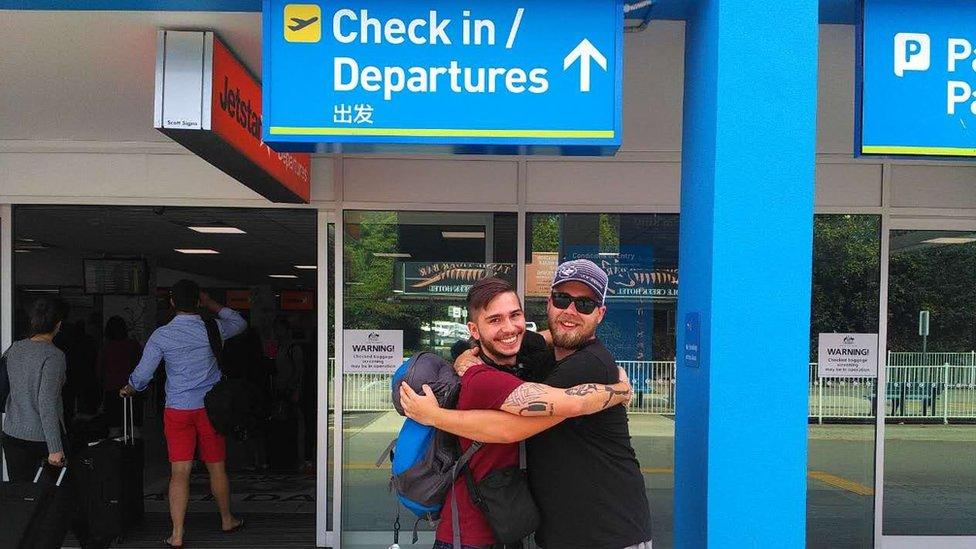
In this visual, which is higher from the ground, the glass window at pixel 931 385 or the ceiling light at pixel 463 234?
the ceiling light at pixel 463 234

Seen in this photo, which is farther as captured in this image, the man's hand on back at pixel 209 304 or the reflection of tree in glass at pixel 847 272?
the man's hand on back at pixel 209 304

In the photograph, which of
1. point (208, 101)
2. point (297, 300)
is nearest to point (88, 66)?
point (208, 101)

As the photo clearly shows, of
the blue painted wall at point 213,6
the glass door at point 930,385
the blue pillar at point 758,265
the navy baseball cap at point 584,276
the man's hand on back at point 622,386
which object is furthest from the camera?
the glass door at point 930,385

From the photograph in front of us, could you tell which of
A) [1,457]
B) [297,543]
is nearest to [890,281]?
[297,543]

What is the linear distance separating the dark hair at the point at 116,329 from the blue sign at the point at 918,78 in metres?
7.24

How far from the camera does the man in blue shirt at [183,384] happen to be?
17.6 feet

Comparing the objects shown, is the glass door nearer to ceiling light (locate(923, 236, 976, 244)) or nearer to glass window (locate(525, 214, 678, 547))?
ceiling light (locate(923, 236, 976, 244))

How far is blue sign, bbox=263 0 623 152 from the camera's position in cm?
295

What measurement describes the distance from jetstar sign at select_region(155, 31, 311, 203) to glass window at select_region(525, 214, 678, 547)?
94.1 inches

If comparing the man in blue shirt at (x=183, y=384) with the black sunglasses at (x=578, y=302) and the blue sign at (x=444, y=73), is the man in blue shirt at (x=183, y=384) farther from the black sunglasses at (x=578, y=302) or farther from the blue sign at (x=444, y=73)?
the black sunglasses at (x=578, y=302)

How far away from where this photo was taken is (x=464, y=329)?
18.8ft

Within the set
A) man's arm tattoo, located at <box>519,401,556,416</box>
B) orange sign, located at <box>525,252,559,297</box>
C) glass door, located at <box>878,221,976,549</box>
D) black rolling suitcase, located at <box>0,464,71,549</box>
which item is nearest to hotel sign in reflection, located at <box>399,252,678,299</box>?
orange sign, located at <box>525,252,559,297</box>

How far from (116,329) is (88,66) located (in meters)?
4.56

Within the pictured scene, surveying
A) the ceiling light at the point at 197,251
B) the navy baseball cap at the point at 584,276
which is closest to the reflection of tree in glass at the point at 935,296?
the navy baseball cap at the point at 584,276
